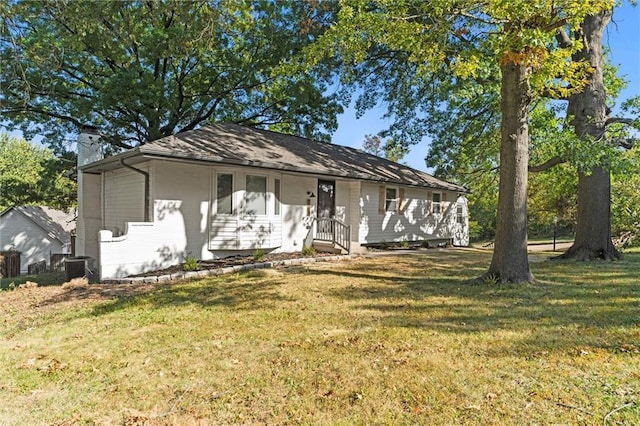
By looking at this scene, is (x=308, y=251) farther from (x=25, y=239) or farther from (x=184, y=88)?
(x=25, y=239)

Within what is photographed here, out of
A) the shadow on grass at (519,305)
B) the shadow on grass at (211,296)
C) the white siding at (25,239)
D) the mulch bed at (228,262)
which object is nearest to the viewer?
the shadow on grass at (519,305)

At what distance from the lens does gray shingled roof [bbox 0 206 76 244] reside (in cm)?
2356

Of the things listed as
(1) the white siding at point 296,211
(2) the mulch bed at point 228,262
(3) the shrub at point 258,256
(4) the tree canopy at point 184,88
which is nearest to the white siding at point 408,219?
(1) the white siding at point 296,211

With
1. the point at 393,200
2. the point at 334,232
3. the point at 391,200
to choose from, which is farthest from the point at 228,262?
the point at 393,200

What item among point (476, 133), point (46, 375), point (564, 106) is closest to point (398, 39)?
point (46, 375)

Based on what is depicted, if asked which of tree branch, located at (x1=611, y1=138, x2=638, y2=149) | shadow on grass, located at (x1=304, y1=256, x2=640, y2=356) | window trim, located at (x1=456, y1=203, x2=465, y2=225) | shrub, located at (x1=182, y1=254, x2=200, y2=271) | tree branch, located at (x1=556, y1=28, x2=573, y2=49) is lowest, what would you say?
shadow on grass, located at (x1=304, y1=256, x2=640, y2=356)

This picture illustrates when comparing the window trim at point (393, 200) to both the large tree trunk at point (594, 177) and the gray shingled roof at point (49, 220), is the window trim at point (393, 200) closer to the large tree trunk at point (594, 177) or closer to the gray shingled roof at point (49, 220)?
the large tree trunk at point (594, 177)

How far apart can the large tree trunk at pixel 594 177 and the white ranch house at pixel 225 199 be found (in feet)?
20.7

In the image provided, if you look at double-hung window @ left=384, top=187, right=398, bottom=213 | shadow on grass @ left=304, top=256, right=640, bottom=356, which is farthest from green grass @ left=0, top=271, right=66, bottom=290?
double-hung window @ left=384, top=187, right=398, bottom=213

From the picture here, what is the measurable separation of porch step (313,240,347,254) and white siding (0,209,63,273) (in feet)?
68.3

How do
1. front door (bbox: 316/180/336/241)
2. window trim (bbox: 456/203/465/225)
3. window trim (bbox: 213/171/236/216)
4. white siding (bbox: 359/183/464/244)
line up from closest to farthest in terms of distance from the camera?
window trim (bbox: 213/171/236/216), front door (bbox: 316/180/336/241), white siding (bbox: 359/183/464/244), window trim (bbox: 456/203/465/225)

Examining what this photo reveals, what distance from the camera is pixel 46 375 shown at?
3.66m

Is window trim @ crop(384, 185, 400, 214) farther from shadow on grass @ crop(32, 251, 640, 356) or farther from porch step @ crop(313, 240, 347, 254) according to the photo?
shadow on grass @ crop(32, 251, 640, 356)

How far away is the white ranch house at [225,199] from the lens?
9188mm
